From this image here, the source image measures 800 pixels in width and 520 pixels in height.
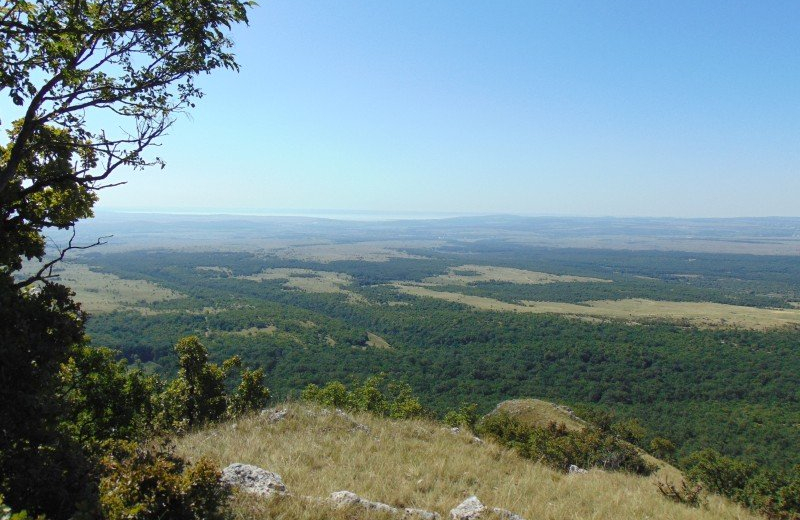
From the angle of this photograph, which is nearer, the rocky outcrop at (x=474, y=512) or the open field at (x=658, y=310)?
the rocky outcrop at (x=474, y=512)

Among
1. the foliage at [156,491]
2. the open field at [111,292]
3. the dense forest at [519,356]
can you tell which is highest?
the foliage at [156,491]

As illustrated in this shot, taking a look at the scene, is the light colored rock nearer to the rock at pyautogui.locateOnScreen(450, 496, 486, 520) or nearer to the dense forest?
the rock at pyautogui.locateOnScreen(450, 496, 486, 520)

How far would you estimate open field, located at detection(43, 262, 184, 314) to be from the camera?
4971 inches

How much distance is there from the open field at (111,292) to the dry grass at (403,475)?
123 metres

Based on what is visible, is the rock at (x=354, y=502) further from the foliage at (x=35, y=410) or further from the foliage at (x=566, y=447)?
the foliage at (x=566, y=447)

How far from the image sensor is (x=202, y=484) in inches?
231

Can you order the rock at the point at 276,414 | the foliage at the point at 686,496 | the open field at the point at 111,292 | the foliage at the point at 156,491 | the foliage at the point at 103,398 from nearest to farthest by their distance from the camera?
the foliage at the point at 156,491 < the foliage at the point at 686,496 < the rock at the point at 276,414 < the foliage at the point at 103,398 < the open field at the point at 111,292

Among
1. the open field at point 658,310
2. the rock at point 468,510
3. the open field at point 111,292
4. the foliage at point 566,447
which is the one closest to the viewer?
the rock at point 468,510

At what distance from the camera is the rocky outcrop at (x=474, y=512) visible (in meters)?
7.82

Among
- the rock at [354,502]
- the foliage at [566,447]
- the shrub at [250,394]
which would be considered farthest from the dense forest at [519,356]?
the rock at [354,502]

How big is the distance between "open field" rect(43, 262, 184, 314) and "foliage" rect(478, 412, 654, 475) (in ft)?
381

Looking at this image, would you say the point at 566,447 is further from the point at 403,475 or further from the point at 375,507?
the point at 375,507

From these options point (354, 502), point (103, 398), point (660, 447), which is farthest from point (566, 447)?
point (103, 398)

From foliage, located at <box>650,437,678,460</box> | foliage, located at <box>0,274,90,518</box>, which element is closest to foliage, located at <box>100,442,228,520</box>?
foliage, located at <box>0,274,90,518</box>
